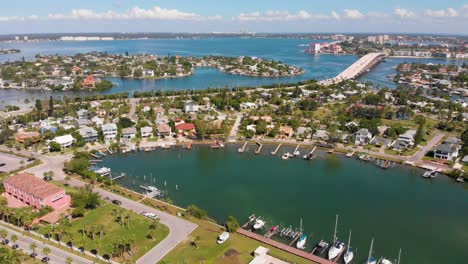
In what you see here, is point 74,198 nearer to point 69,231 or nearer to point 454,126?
point 69,231

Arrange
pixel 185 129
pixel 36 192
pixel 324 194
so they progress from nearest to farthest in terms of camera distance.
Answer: pixel 36 192
pixel 324 194
pixel 185 129

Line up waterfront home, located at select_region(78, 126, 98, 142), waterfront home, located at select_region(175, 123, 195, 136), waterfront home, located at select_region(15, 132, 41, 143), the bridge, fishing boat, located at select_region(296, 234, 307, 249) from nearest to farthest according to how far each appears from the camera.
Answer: fishing boat, located at select_region(296, 234, 307, 249) → waterfront home, located at select_region(15, 132, 41, 143) → waterfront home, located at select_region(78, 126, 98, 142) → waterfront home, located at select_region(175, 123, 195, 136) → the bridge

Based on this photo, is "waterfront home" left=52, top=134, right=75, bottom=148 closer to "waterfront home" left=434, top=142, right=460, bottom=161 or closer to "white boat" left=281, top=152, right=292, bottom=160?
"white boat" left=281, top=152, right=292, bottom=160

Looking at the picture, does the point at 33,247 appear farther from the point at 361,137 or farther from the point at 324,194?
the point at 361,137

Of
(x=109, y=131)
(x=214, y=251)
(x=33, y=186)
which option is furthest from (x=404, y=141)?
(x=33, y=186)

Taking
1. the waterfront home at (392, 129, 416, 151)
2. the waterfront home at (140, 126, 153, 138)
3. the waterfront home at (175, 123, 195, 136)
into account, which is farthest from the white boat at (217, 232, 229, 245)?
the waterfront home at (392, 129, 416, 151)

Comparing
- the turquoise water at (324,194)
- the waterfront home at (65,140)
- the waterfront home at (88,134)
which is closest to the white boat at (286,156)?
the turquoise water at (324,194)

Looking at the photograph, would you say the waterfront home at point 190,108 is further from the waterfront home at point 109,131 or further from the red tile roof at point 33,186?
the red tile roof at point 33,186
